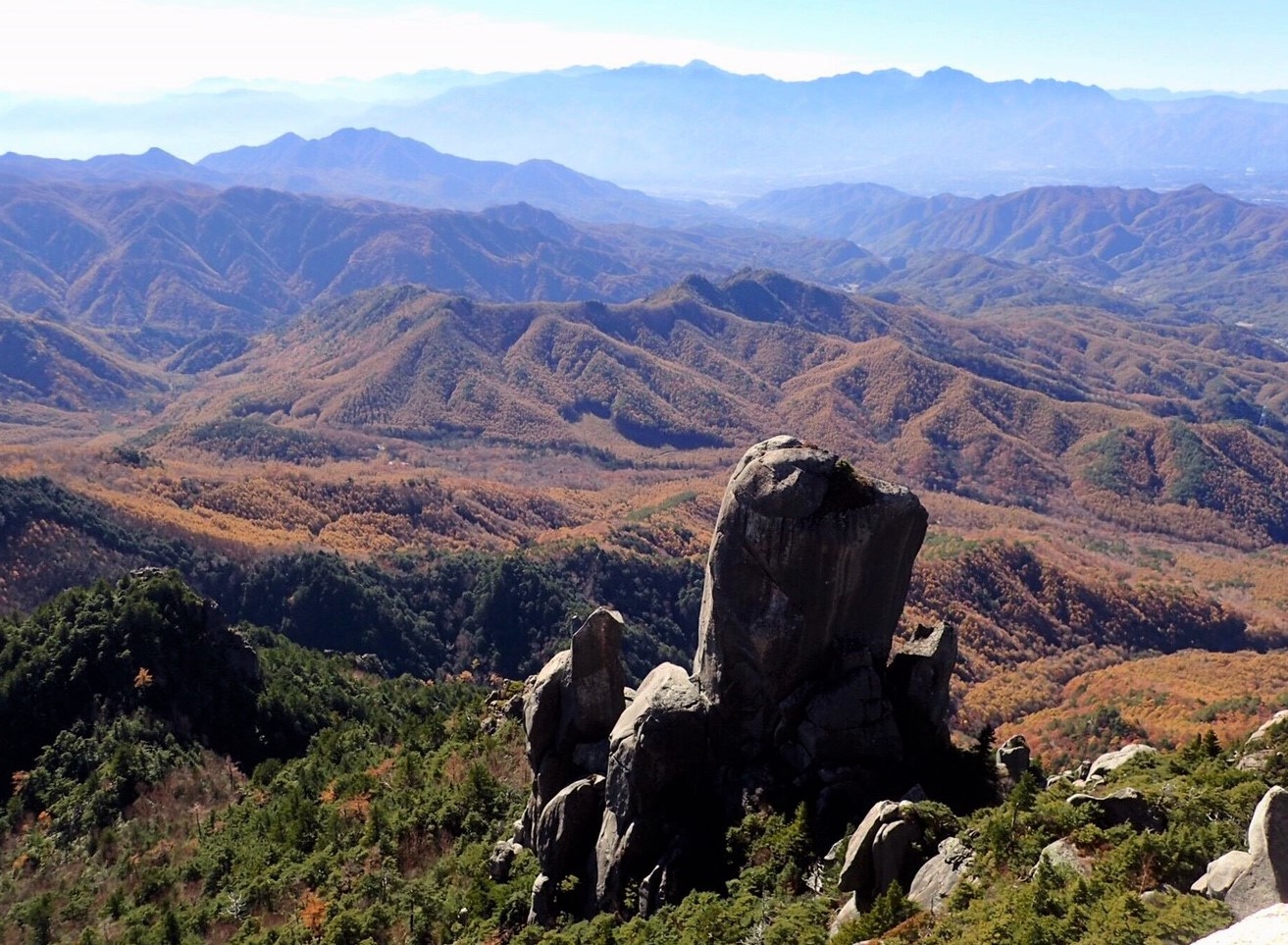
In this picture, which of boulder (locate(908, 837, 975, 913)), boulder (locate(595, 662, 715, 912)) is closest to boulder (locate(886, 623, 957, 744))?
boulder (locate(595, 662, 715, 912))

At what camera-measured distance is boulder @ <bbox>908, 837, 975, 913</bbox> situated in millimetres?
16875

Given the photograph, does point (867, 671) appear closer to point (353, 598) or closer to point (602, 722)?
point (602, 722)

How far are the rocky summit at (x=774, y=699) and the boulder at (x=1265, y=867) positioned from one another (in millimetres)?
9159

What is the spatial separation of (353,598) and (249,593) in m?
11.0

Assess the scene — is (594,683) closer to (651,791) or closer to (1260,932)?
(651,791)

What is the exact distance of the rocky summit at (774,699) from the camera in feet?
74.3

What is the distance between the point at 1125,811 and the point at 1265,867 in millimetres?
4302

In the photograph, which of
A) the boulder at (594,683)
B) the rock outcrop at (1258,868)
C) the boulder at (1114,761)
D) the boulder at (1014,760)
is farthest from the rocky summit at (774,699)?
the rock outcrop at (1258,868)

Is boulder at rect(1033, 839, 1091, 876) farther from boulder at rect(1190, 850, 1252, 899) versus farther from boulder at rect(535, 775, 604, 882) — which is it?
boulder at rect(535, 775, 604, 882)

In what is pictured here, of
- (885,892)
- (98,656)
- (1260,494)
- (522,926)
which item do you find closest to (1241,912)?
(885,892)

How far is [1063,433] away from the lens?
199m

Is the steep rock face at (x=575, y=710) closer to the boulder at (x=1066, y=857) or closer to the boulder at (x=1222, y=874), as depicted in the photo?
the boulder at (x=1066, y=857)

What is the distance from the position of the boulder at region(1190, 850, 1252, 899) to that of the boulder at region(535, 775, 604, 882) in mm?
14179

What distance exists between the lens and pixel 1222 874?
14273 millimetres
